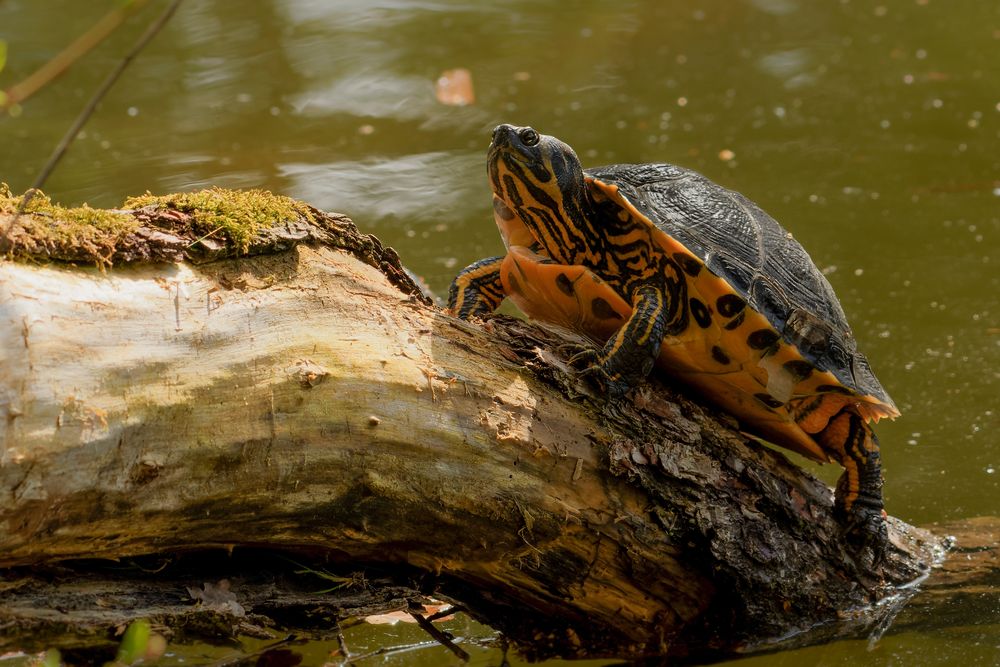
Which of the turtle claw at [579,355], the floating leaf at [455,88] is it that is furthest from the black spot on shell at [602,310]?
the floating leaf at [455,88]

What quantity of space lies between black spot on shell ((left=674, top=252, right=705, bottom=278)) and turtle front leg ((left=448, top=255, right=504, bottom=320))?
0.47 meters

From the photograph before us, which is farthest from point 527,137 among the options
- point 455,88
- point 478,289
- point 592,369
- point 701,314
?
point 455,88

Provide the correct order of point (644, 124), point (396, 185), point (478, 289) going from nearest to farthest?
point (478, 289) < point (396, 185) < point (644, 124)

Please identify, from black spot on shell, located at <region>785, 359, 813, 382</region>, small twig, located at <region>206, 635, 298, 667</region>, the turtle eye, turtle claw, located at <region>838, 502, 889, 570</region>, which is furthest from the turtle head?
small twig, located at <region>206, 635, 298, 667</region>

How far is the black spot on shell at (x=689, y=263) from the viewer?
2.43 meters

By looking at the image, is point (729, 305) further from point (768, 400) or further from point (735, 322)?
point (768, 400)

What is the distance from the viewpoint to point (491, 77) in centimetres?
608

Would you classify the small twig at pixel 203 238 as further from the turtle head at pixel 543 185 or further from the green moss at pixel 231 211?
the turtle head at pixel 543 185

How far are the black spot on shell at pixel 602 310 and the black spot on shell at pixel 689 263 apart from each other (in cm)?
21

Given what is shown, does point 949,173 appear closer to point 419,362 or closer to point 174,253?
point 419,362

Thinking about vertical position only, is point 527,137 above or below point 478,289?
above

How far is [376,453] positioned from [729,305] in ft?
3.34

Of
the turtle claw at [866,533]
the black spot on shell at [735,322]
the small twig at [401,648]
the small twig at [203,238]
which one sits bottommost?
the small twig at [401,648]

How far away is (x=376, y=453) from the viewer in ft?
6.08
